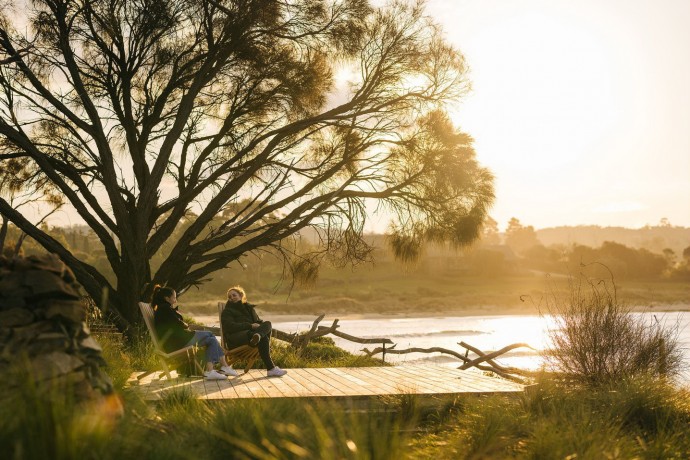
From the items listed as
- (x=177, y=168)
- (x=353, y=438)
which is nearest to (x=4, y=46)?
(x=177, y=168)

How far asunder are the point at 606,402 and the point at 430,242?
5868 millimetres

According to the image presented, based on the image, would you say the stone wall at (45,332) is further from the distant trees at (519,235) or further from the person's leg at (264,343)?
the distant trees at (519,235)

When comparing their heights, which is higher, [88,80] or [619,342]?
[88,80]

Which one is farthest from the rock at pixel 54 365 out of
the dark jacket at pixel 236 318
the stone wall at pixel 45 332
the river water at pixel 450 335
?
the river water at pixel 450 335

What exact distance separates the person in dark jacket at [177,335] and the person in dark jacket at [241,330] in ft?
1.03

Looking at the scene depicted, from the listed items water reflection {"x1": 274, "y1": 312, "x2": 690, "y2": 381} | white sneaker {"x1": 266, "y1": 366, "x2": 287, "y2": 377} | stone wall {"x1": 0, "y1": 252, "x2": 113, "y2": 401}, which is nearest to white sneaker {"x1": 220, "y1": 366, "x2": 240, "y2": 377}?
white sneaker {"x1": 266, "y1": 366, "x2": 287, "y2": 377}

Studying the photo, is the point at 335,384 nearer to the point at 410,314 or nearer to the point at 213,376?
the point at 213,376

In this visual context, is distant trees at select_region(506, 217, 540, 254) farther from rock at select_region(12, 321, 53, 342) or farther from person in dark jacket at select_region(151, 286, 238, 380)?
rock at select_region(12, 321, 53, 342)

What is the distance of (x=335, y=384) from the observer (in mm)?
7551

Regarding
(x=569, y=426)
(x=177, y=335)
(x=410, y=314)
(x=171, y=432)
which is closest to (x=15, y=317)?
(x=171, y=432)

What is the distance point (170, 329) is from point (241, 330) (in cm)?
92

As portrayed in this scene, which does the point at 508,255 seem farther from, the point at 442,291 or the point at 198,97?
the point at 198,97

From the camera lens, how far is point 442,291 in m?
64.9

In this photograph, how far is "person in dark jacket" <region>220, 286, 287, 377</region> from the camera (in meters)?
8.46
